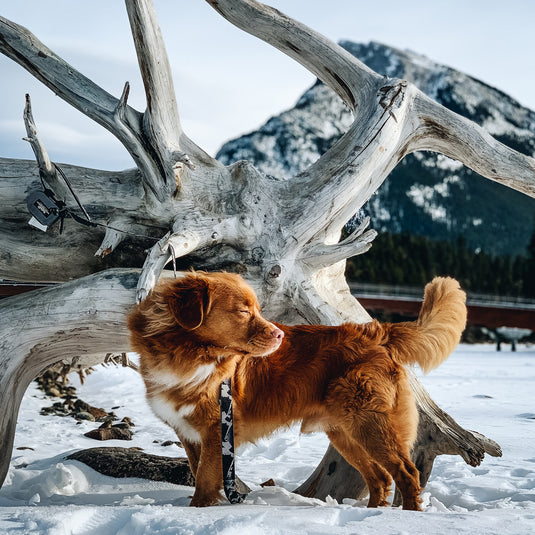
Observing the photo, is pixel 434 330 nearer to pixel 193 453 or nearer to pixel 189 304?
pixel 189 304

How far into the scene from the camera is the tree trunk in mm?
4586

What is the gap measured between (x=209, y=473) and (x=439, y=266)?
6057cm

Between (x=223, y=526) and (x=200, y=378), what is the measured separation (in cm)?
139

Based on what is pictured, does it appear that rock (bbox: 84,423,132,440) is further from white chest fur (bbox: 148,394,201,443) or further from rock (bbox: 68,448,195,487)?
white chest fur (bbox: 148,394,201,443)

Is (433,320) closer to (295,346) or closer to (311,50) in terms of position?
(295,346)

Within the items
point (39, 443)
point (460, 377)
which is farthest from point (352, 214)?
point (460, 377)

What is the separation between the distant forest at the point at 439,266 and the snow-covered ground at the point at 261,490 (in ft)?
129

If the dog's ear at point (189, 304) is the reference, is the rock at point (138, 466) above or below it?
below

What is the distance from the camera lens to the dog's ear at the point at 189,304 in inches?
152

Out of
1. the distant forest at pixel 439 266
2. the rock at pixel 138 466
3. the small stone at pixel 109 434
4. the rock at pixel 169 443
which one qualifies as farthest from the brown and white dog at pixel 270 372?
the distant forest at pixel 439 266

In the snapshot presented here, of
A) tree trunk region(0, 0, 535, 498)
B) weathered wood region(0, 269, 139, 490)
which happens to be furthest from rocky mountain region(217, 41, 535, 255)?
weathered wood region(0, 269, 139, 490)

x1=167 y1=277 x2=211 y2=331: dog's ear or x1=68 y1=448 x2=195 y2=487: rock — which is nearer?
x1=167 y1=277 x2=211 y2=331: dog's ear

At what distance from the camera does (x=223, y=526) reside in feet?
8.58

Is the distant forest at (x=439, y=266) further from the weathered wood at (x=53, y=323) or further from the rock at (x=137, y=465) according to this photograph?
the weathered wood at (x=53, y=323)
